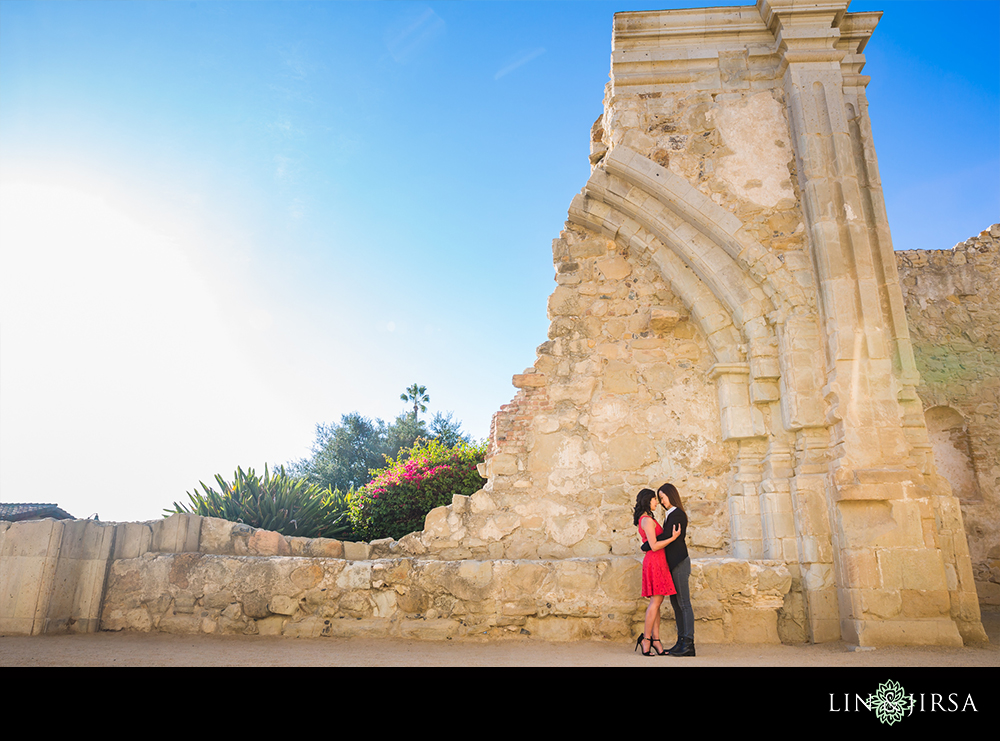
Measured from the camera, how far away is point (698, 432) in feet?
19.5

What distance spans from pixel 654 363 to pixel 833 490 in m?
1.99

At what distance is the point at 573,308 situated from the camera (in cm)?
641

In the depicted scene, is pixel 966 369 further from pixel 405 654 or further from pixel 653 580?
pixel 405 654

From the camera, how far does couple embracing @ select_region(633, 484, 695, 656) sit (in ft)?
14.1

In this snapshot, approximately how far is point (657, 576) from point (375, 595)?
2241 mm

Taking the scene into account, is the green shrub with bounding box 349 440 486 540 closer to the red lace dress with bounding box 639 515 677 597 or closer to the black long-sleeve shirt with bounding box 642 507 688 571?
the red lace dress with bounding box 639 515 677 597

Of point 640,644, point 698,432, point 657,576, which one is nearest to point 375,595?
point 640,644

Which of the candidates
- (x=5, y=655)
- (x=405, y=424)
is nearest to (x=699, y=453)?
(x=5, y=655)

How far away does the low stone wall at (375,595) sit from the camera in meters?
4.82

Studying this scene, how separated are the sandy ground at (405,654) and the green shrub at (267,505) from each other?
206cm

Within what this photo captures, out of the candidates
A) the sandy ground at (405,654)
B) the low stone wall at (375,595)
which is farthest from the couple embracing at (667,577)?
the low stone wall at (375,595)
